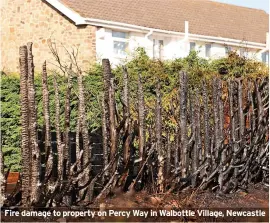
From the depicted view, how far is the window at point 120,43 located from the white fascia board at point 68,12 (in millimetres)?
1767

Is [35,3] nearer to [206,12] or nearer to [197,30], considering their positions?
[197,30]

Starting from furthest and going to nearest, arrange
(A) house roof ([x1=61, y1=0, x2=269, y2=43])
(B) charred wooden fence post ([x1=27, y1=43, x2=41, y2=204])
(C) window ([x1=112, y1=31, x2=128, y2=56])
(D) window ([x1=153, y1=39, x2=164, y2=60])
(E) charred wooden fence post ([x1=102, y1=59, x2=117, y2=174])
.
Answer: (D) window ([x1=153, y1=39, x2=164, y2=60])
(A) house roof ([x1=61, y1=0, x2=269, y2=43])
(C) window ([x1=112, y1=31, x2=128, y2=56])
(E) charred wooden fence post ([x1=102, y1=59, x2=117, y2=174])
(B) charred wooden fence post ([x1=27, y1=43, x2=41, y2=204])

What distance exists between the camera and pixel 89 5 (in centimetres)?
2519

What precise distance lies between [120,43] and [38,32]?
281cm

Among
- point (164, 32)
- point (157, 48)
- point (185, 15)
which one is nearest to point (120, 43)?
point (164, 32)

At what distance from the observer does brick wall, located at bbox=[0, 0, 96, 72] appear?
23.3 m

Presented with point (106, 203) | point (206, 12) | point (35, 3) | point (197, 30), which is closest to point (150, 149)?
point (106, 203)

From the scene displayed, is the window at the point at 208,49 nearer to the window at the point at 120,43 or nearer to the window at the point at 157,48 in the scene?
the window at the point at 157,48

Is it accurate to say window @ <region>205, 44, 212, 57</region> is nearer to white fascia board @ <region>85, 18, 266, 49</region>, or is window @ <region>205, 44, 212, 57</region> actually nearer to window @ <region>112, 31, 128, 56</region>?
white fascia board @ <region>85, 18, 266, 49</region>

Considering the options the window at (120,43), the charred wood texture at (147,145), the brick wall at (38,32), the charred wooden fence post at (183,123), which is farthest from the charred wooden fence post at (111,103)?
the window at (120,43)

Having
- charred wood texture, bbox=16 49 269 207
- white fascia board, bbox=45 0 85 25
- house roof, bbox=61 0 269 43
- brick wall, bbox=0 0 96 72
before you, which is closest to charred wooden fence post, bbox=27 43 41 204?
charred wood texture, bbox=16 49 269 207

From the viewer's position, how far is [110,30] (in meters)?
24.4

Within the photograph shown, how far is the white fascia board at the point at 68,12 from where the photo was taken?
23.1 m

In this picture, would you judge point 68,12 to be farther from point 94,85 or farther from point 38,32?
point 94,85
